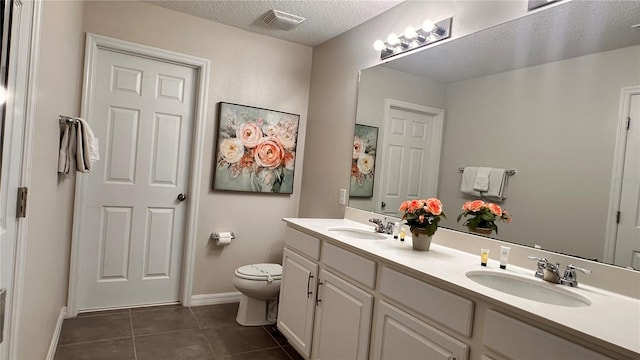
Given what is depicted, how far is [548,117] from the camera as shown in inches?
64.2

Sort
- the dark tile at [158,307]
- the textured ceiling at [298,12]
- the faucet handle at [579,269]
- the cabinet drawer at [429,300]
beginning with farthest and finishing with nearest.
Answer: the dark tile at [158,307], the textured ceiling at [298,12], the faucet handle at [579,269], the cabinet drawer at [429,300]

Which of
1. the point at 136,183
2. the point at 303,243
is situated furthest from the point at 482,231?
the point at 136,183

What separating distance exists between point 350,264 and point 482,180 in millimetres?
794

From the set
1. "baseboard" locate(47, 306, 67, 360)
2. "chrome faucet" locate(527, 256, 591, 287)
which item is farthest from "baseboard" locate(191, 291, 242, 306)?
"chrome faucet" locate(527, 256, 591, 287)

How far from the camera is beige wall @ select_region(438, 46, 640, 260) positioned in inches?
57.3

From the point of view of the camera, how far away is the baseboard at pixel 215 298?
3.15 m

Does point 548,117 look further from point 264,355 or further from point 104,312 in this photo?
point 104,312

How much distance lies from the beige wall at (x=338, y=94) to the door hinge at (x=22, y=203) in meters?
2.06

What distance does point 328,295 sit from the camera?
205 cm

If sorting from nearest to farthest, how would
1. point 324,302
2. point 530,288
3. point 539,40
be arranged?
1. point 530,288
2. point 539,40
3. point 324,302

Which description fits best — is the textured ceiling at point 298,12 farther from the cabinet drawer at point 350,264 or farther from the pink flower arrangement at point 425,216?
the cabinet drawer at point 350,264

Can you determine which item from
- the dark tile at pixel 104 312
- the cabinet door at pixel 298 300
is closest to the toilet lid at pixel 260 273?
the cabinet door at pixel 298 300

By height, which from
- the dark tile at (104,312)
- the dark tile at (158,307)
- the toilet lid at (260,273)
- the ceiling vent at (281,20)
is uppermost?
the ceiling vent at (281,20)

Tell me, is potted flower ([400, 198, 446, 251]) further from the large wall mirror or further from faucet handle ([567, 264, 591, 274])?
faucet handle ([567, 264, 591, 274])
